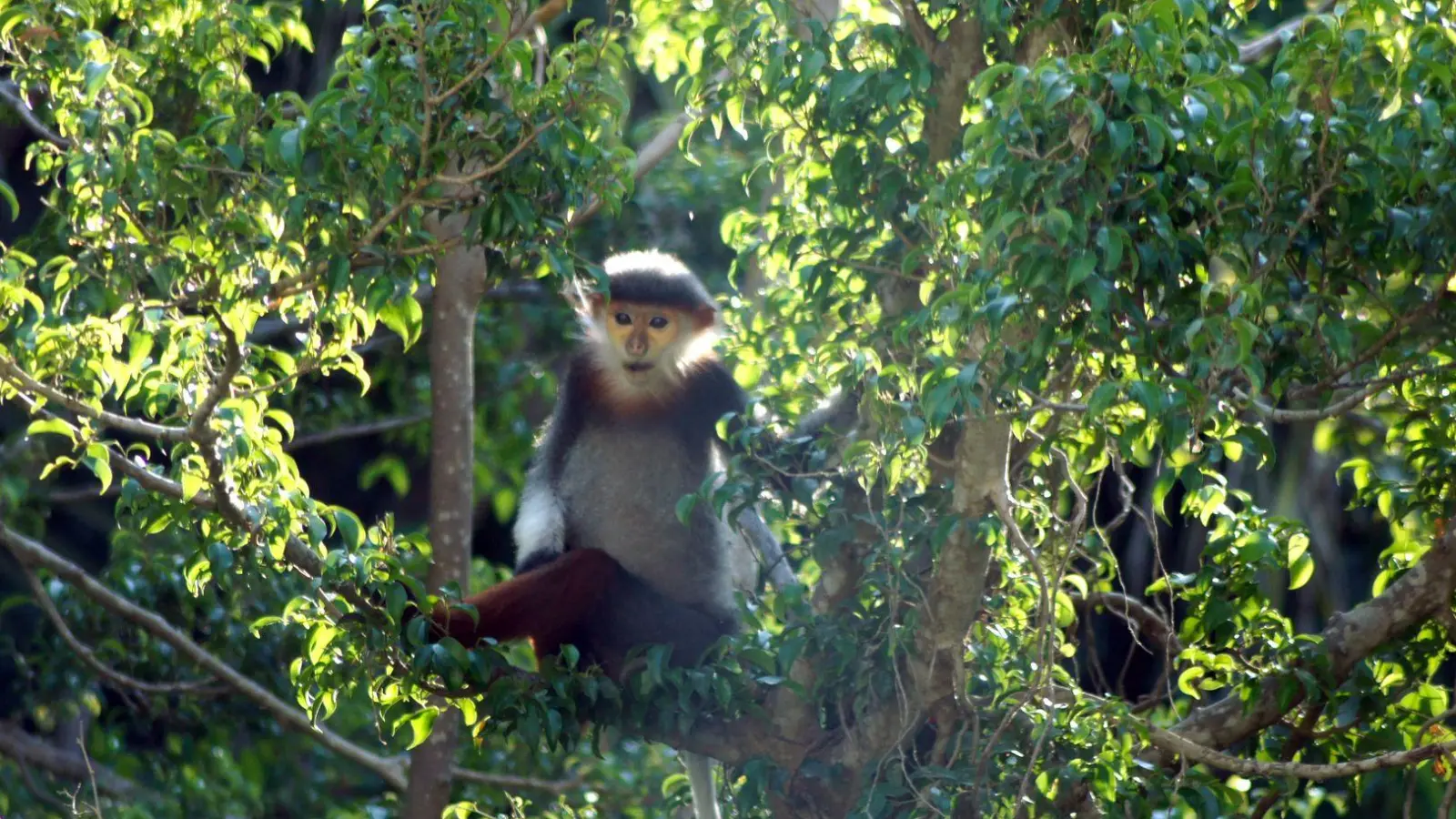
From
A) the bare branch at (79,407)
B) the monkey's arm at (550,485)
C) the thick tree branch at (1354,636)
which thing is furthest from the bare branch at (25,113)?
the thick tree branch at (1354,636)

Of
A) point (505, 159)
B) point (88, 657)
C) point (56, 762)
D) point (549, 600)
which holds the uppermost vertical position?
point (505, 159)

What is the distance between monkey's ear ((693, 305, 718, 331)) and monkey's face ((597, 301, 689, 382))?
24 millimetres

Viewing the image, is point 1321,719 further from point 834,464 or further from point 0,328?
point 0,328

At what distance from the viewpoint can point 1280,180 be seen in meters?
2.05

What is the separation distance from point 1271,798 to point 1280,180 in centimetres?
105

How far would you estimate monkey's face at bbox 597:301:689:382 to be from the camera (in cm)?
362

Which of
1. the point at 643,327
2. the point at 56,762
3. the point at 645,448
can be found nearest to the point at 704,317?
the point at 643,327

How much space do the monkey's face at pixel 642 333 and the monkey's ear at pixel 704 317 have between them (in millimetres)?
24

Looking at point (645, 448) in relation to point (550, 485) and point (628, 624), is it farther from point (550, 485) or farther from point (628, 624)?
point (628, 624)

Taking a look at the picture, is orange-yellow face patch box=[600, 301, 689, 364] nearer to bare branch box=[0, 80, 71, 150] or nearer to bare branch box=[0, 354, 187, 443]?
bare branch box=[0, 80, 71, 150]

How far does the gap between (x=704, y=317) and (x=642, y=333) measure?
22 centimetres

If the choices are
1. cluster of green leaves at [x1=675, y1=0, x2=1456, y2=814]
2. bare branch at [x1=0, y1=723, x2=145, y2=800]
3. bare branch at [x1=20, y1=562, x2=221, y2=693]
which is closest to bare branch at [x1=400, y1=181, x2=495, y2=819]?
bare branch at [x1=20, y1=562, x2=221, y2=693]

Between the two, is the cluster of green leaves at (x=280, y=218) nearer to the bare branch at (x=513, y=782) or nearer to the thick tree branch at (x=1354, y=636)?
the thick tree branch at (x=1354, y=636)

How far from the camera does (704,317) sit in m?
3.79
